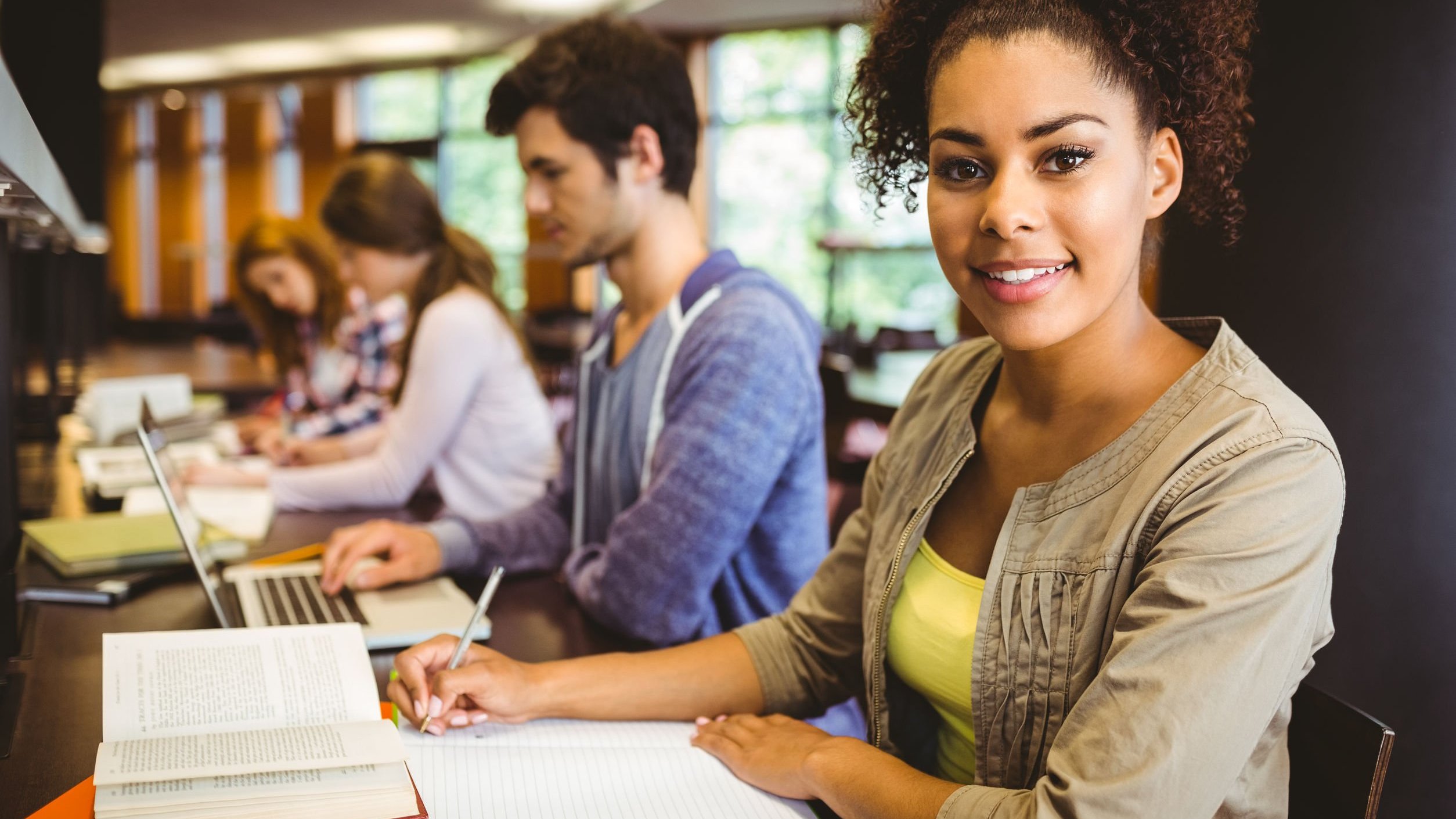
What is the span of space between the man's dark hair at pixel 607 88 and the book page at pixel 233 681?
3.27 feet

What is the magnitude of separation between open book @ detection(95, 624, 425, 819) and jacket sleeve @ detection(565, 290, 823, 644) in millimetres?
412

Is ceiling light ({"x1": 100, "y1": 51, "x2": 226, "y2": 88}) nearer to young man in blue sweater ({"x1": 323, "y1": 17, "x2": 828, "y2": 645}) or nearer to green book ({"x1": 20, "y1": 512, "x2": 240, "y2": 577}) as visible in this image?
green book ({"x1": 20, "y1": 512, "x2": 240, "y2": 577})

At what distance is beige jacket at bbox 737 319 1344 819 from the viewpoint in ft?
2.68

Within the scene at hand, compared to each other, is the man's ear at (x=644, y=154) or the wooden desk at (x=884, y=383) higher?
the man's ear at (x=644, y=154)

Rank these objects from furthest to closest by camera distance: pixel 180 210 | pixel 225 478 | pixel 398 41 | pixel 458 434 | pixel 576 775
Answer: pixel 180 210, pixel 398 41, pixel 458 434, pixel 225 478, pixel 576 775

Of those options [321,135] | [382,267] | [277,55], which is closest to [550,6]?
[277,55]

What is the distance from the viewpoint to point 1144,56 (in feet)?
3.33

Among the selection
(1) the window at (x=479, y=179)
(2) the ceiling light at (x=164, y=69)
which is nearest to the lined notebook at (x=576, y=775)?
(1) the window at (x=479, y=179)

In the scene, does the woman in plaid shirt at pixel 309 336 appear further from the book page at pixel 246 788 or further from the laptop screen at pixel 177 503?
the book page at pixel 246 788

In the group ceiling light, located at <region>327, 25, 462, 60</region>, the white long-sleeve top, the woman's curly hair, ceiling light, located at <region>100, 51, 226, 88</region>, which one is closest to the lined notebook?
the woman's curly hair

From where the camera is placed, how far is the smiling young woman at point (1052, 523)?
0.83 metres

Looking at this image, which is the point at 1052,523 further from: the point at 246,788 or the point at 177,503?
the point at 177,503

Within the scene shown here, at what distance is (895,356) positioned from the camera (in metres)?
5.86

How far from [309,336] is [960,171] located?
3625 mm
